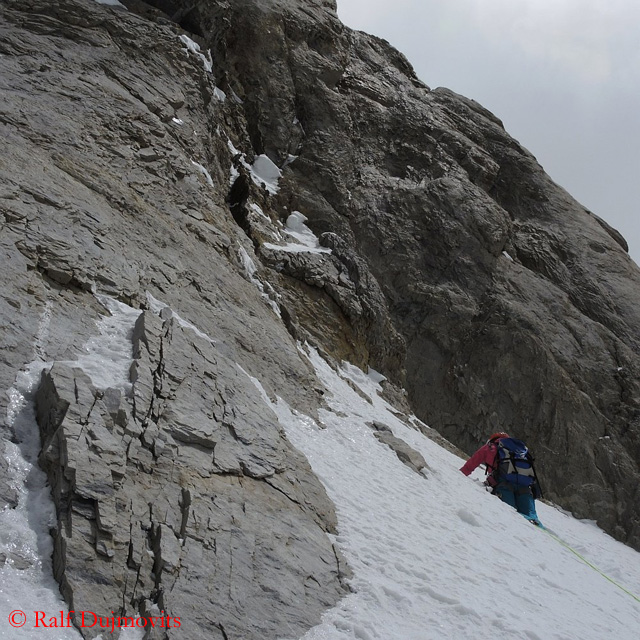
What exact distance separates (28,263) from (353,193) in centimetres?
2147

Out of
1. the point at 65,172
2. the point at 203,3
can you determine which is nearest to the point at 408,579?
the point at 65,172

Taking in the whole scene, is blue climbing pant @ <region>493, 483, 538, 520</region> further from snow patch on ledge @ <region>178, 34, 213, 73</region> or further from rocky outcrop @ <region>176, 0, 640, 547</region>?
snow patch on ledge @ <region>178, 34, 213, 73</region>

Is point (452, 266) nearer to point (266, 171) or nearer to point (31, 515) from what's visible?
point (266, 171)

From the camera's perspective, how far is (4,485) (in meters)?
5.64

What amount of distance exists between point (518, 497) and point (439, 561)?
→ 7033mm

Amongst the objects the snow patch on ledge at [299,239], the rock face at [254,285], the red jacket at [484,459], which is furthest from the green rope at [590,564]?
the snow patch on ledge at [299,239]

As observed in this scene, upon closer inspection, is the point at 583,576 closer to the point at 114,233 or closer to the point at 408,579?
the point at 408,579

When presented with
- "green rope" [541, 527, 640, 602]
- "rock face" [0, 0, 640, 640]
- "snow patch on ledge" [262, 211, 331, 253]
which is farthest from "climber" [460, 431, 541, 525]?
"snow patch on ledge" [262, 211, 331, 253]

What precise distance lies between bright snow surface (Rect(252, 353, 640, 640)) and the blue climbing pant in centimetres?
81

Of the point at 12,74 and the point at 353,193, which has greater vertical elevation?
the point at 353,193

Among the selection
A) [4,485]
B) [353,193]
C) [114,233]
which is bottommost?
[4,485]

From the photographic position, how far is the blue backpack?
14.9 m

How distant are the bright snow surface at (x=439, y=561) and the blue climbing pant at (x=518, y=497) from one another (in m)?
0.81

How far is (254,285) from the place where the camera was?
52.0ft
